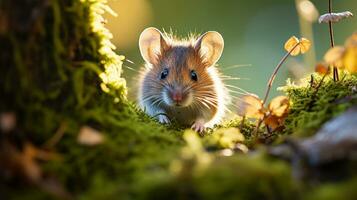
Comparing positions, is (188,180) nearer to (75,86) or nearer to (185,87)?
(75,86)

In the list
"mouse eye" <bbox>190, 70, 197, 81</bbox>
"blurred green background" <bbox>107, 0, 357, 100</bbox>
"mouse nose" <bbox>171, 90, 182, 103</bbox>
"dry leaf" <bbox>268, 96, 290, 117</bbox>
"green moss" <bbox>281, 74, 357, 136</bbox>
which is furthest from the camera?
"blurred green background" <bbox>107, 0, 357, 100</bbox>

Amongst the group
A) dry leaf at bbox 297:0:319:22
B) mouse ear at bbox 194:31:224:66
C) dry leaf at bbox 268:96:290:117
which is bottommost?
dry leaf at bbox 268:96:290:117

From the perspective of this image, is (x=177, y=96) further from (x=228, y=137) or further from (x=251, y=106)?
(x=228, y=137)

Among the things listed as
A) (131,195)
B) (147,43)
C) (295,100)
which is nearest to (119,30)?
(147,43)

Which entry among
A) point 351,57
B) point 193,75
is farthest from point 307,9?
point 351,57

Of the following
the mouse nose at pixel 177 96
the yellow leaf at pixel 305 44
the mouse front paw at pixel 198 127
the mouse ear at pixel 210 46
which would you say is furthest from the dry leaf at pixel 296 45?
the mouse ear at pixel 210 46

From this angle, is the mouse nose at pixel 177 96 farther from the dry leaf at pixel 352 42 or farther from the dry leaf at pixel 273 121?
the dry leaf at pixel 352 42

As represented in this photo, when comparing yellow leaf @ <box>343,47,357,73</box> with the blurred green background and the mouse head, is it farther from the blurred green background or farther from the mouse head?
the blurred green background

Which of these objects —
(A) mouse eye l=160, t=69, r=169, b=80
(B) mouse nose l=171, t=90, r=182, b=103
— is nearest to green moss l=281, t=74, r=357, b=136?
(B) mouse nose l=171, t=90, r=182, b=103
